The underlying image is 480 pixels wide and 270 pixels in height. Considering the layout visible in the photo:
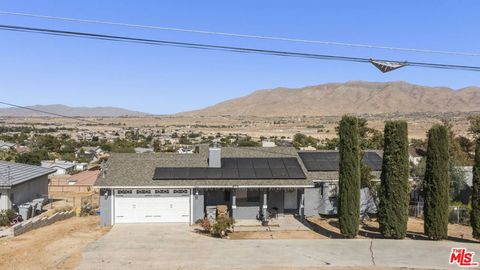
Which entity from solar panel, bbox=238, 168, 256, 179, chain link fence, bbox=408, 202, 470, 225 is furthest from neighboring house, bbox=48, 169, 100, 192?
chain link fence, bbox=408, 202, 470, 225

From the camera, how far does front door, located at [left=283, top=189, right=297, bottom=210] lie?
2867 cm

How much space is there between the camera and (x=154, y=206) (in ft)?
87.9

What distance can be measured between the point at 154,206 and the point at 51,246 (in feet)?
22.5

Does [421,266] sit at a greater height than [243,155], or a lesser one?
lesser

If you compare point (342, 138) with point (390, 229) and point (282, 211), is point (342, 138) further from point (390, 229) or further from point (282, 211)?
point (282, 211)

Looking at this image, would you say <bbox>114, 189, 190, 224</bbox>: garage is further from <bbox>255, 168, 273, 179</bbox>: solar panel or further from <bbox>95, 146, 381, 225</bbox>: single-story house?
<bbox>255, 168, 273, 179</bbox>: solar panel

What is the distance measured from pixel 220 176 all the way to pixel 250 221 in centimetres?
317

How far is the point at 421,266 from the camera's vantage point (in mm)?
18000

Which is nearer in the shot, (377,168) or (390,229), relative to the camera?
(390,229)

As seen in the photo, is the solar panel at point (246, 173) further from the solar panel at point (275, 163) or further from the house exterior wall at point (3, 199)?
the house exterior wall at point (3, 199)

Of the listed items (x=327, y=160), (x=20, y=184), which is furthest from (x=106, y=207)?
(x=327, y=160)

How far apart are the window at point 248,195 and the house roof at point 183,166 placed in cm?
109

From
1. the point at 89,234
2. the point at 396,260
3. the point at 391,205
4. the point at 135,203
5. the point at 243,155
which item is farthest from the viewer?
the point at 243,155

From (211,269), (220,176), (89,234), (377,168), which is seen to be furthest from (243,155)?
(211,269)
